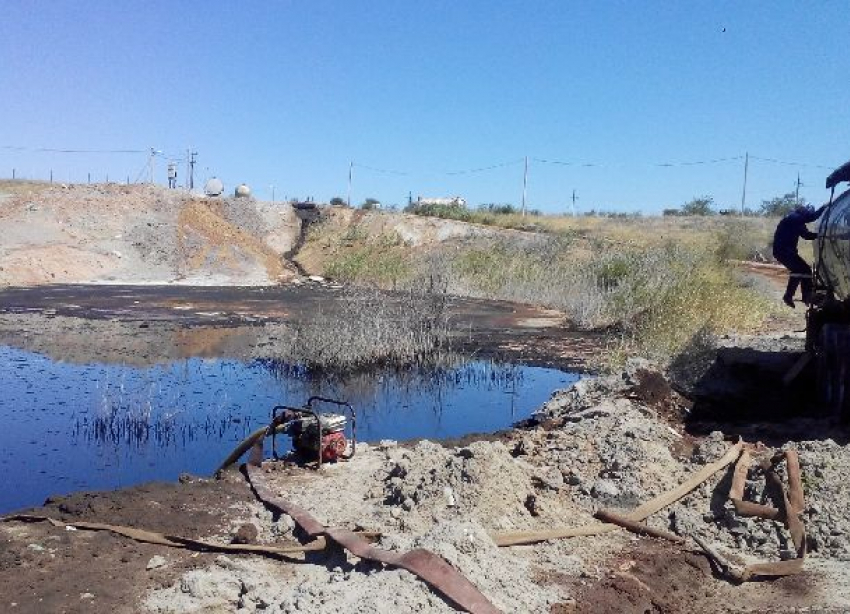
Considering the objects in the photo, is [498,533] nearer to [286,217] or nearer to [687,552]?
[687,552]

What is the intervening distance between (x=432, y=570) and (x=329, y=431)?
156 inches

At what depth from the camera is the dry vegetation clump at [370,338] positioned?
16125mm

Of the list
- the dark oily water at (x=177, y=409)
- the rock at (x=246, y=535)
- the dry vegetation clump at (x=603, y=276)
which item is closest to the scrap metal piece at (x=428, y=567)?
the rock at (x=246, y=535)

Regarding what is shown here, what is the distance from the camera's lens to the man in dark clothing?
13312 mm

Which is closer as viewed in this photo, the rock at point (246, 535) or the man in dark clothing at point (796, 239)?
the rock at point (246, 535)

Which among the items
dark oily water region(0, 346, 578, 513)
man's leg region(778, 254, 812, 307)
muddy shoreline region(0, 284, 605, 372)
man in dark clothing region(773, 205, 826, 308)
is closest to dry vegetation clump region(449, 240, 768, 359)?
muddy shoreline region(0, 284, 605, 372)

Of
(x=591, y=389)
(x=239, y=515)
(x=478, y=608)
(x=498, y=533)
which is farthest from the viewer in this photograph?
(x=591, y=389)

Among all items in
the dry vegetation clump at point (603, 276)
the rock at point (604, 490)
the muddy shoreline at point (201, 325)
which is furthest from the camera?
the muddy shoreline at point (201, 325)

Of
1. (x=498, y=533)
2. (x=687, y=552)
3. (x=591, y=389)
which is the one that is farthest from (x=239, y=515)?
(x=591, y=389)

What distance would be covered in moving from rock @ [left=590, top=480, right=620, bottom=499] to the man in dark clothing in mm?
6652

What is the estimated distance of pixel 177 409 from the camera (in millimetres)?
12734

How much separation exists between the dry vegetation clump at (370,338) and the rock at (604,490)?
337 inches

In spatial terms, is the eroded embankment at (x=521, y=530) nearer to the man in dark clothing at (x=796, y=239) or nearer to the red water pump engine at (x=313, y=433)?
the red water pump engine at (x=313, y=433)

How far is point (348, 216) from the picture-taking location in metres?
50.8
